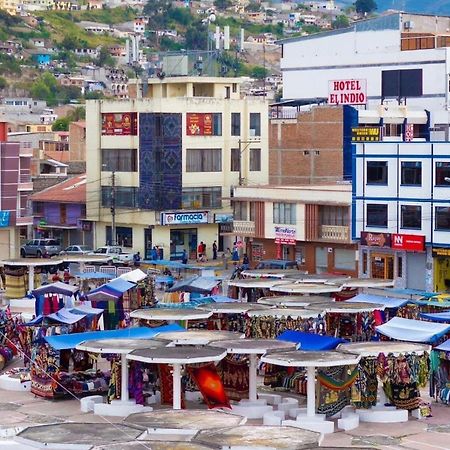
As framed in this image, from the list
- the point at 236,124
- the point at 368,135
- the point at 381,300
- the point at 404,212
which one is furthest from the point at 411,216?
the point at 236,124

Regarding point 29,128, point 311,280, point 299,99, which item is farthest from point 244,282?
point 29,128

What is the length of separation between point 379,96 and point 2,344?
31.0m

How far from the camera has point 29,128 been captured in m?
117

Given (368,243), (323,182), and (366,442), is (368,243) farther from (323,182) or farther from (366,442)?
(366,442)

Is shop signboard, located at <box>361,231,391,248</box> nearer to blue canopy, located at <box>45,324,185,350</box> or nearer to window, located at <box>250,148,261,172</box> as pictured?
window, located at <box>250,148,261,172</box>

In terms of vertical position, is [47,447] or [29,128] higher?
[29,128]

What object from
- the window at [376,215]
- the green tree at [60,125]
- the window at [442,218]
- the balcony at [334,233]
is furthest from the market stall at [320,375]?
the green tree at [60,125]

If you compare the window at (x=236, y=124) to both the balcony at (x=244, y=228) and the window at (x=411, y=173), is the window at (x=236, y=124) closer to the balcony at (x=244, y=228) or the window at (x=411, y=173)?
the balcony at (x=244, y=228)

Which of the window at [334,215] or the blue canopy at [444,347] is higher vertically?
the window at [334,215]

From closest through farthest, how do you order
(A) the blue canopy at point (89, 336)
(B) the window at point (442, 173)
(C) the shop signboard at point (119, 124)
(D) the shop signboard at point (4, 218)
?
(A) the blue canopy at point (89, 336) < (B) the window at point (442, 173) < (D) the shop signboard at point (4, 218) < (C) the shop signboard at point (119, 124)

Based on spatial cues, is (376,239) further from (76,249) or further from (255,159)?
(255,159)

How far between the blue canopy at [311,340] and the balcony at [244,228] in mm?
24453

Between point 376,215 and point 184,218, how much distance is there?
1504 cm

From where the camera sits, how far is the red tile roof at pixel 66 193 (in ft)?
239
